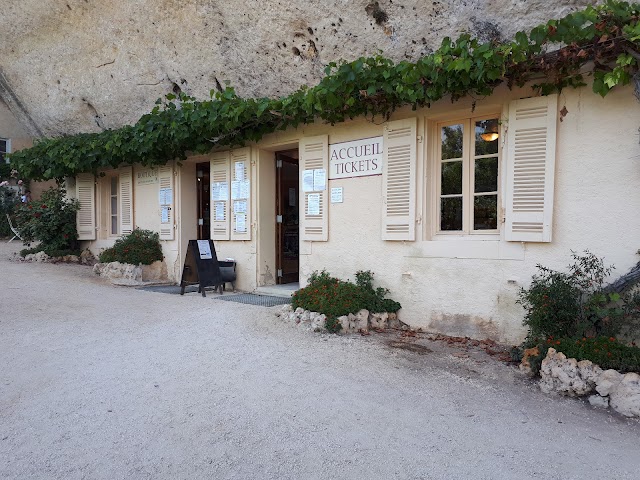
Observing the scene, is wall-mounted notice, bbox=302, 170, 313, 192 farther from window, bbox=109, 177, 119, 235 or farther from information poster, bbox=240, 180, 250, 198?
window, bbox=109, 177, 119, 235

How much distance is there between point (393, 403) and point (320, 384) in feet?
1.99

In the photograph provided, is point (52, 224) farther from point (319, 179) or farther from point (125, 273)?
point (319, 179)

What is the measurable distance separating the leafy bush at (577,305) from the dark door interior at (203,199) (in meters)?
6.16

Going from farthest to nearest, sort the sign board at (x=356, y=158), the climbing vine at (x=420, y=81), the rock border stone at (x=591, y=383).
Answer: the sign board at (x=356, y=158) < the climbing vine at (x=420, y=81) < the rock border stone at (x=591, y=383)

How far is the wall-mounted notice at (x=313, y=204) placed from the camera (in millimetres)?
5998

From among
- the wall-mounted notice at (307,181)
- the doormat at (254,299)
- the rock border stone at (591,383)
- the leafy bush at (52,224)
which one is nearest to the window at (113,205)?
the leafy bush at (52,224)

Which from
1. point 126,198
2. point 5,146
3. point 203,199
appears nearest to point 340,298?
point 203,199

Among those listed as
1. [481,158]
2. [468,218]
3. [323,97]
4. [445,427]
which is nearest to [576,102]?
[481,158]

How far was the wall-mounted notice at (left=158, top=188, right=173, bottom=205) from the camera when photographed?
317 inches

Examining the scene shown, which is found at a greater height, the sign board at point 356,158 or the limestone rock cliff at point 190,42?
the limestone rock cliff at point 190,42

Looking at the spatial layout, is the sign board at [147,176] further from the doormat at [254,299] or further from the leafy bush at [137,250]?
the doormat at [254,299]

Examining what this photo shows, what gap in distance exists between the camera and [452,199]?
5.08 meters

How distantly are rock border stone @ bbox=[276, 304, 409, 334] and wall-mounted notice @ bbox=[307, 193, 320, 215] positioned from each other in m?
1.49

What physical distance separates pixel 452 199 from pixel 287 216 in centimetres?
344
